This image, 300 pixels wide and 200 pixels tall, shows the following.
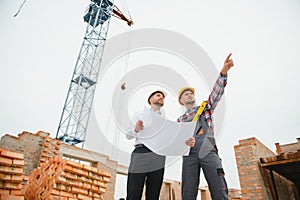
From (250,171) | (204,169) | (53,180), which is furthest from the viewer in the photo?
(250,171)

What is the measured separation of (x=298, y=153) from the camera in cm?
448

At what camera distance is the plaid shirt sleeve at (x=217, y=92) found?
192 cm

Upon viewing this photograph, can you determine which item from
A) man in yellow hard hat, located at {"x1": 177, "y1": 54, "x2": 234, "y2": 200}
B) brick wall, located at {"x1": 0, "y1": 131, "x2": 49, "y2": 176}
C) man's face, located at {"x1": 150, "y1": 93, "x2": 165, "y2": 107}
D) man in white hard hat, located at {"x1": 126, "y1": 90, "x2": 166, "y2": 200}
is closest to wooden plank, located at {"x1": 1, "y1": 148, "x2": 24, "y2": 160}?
man in white hard hat, located at {"x1": 126, "y1": 90, "x2": 166, "y2": 200}

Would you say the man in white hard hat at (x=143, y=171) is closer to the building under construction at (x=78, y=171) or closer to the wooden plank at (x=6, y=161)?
the building under construction at (x=78, y=171)

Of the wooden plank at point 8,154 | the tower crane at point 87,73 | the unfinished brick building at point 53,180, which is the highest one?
the tower crane at point 87,73

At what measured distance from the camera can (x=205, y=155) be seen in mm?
1757

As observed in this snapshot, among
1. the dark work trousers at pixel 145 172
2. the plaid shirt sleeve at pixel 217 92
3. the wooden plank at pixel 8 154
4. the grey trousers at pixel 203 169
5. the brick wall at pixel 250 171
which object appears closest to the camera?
the grey trousers at pixel 203 169

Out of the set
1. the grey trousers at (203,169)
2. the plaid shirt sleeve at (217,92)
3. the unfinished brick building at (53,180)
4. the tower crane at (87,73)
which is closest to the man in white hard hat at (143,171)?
the grey trousers at (203,169)

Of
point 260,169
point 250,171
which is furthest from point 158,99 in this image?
point 260,169

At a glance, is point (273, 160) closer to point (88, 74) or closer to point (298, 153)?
point (298, 153)

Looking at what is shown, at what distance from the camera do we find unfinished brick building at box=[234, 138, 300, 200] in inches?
186

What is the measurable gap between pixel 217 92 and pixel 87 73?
37.9 ft

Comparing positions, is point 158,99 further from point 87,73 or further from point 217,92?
point 87,73

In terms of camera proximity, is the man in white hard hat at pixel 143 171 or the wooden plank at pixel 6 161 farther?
the wooden plank at pixel 6 161
